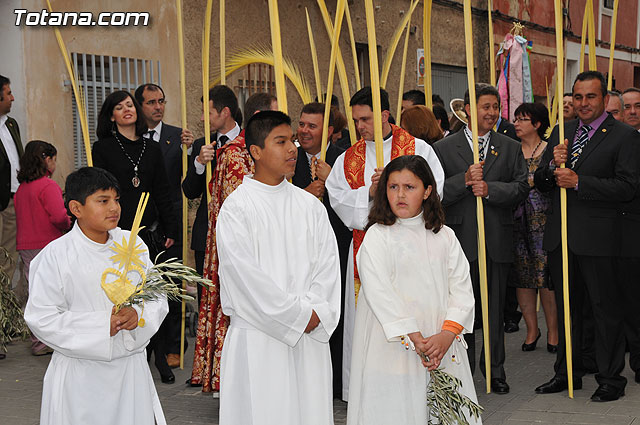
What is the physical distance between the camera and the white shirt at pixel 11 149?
23.7ft

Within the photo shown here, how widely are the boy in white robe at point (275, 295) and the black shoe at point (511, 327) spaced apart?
4153 mm

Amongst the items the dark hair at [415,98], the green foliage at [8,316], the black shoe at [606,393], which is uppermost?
the dark hair at [415,98]

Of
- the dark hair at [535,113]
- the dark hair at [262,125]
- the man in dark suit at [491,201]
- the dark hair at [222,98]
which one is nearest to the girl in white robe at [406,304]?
the dark hair at [262,125]

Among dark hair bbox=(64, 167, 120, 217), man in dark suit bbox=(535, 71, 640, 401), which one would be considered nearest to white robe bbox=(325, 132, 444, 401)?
man in dark suit bbox=(535, 71, 640, 401)

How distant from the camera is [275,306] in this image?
12.1 ft

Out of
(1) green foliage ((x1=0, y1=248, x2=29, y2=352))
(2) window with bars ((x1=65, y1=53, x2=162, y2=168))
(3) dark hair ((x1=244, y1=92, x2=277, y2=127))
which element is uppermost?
(2) window with bars ((x1=65, y1=53, x2=162, y2=168))

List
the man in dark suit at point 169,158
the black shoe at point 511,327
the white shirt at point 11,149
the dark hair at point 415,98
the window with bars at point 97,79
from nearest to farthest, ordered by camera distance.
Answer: the man in dark suit at point 169,158, the white shirt at point 11,149, the black shoe at point 511,327, the dark hair at point 415,98, the window with bars at point 97,79

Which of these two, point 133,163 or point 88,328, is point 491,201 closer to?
point 133,163

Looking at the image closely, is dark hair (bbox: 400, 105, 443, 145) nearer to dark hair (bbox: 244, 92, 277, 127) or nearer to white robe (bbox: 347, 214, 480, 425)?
dark hair (bbox: 244, 92, 277, 127)

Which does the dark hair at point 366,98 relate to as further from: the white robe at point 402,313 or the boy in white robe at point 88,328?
the boy in white robe at point 88,328

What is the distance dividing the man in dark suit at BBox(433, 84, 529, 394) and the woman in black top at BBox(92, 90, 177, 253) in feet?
6.57

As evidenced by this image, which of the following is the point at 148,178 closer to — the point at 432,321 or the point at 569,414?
the point at 432,321

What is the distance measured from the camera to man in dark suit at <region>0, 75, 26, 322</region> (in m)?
7.09

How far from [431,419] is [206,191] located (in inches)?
102
